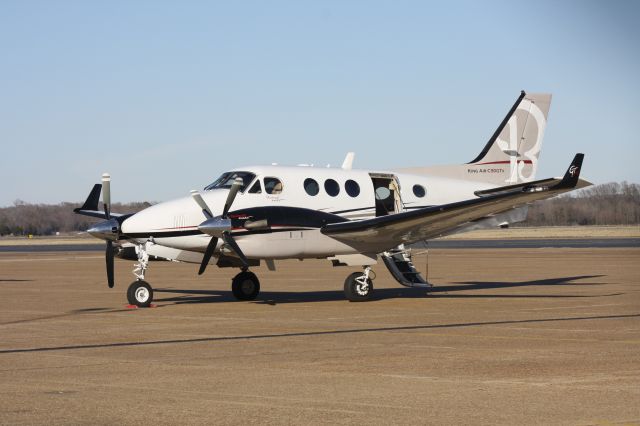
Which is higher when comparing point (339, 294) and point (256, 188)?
point (256, 188)

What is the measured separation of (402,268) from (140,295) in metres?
7.08

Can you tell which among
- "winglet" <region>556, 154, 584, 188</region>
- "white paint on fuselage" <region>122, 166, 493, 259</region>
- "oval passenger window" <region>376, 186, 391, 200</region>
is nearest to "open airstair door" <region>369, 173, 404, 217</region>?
"oval passenger window" <region>376, 186, 391, 200</region>

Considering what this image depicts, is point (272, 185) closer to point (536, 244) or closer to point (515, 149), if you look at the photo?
point (515, 149)

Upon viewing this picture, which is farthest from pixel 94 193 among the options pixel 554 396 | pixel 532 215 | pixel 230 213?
pixel 532 215

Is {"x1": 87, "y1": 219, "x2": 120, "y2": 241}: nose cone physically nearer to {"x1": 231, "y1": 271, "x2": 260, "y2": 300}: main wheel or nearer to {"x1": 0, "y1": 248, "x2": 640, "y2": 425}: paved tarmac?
{"x1": 0, "y1": 248, "x2": 640, "y2": 425}: paved tarmac

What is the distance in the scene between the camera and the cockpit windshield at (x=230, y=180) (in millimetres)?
22984

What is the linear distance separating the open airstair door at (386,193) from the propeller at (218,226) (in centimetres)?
441

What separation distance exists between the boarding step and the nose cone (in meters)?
7.09

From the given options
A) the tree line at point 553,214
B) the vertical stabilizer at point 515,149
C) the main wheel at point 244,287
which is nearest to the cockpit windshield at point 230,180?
the main wheel at point 244,287

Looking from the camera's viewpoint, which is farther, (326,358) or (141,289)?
(141,289)

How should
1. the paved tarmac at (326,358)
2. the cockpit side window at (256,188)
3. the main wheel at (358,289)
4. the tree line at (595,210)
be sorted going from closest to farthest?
the paved tarmac at (326,358)
the cockpit side window at (256,188)
the main wheel at (358,289)
the tree line at (595,210)

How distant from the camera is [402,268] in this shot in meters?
25.2

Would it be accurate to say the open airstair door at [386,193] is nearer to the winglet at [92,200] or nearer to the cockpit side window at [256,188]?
the cockpit side window at [256,188]

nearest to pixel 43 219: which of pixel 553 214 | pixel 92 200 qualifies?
pixel 553 214
